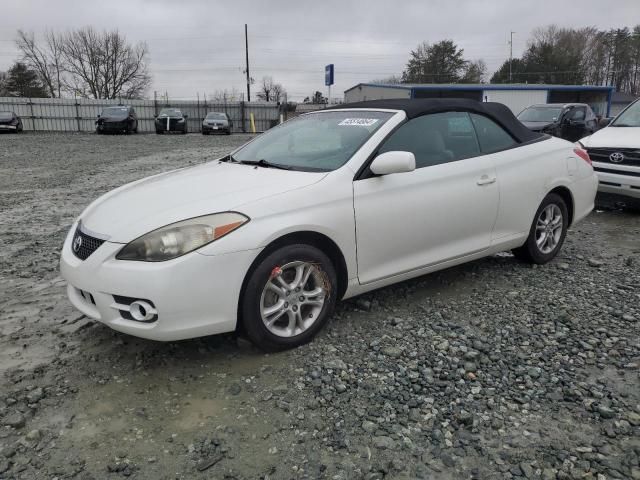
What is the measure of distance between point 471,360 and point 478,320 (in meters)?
0.63

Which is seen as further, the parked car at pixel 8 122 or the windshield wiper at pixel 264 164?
the parked car at pixel 8 122

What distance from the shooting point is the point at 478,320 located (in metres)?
3.76

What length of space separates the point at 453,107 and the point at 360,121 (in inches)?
33.4

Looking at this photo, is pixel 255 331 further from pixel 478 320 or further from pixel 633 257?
pixel 633 257

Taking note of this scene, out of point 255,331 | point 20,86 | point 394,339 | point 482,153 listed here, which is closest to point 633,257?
point 482,153

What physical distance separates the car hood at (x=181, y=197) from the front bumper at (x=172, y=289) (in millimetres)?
201

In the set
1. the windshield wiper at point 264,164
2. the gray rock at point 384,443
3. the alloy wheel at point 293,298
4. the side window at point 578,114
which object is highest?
the side window at point 578,114

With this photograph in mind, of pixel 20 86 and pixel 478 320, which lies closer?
pixel 478 320

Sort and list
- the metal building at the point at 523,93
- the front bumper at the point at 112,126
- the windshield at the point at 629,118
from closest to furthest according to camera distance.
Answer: the windshield at the point at 629,118 < the front bumper at the point at 112,126 < the metal building at the point at 523,93

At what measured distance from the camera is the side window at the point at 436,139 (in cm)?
380

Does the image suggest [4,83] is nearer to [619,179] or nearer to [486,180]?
[619,179]

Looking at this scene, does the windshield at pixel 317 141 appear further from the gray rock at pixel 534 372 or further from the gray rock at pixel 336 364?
the gray rock at pixel 534 372

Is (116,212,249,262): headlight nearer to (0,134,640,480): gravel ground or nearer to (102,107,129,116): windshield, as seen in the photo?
(0,134,640,480): gravel ground

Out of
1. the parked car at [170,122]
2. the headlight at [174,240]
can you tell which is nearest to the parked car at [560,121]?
the headlight at [174,240]
